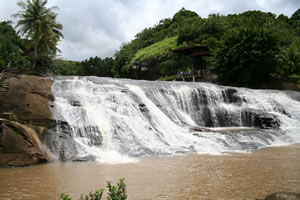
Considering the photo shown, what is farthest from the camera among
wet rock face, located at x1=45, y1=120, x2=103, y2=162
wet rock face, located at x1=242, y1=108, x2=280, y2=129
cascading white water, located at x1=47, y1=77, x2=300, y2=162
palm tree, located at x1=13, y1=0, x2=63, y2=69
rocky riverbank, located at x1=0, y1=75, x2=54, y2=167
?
palm tree, located at x1=13, y1=0, x2=63, y2=69

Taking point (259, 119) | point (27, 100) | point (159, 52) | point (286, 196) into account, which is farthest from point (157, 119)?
point (159, 52)

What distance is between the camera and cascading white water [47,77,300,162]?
1007cm

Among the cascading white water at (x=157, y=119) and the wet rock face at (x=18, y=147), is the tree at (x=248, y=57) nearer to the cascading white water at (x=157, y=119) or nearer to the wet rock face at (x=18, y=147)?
the cascading white water at (x=157, y=119)

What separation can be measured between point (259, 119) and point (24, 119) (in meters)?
11.3

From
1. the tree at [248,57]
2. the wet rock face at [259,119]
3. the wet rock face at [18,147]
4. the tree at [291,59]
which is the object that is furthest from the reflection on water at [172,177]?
the tree at [291,59]

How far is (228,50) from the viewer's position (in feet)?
82.2

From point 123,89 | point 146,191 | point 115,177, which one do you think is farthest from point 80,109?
point 146,191

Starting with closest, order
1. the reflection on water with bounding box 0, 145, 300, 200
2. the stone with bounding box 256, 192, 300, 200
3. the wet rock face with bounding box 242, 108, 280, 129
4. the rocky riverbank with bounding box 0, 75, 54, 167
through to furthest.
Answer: the stone with bounding box 256, 192, 300, 200 < the reflection on water with bounding box 0, 145, 300, 200 < the rocky riverbank with bounding box 0, 75, 54, 167 < the wet rock face with bounding box 242, 108, 280, 129

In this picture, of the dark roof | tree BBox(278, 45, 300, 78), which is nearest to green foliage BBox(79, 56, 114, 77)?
the dark roof

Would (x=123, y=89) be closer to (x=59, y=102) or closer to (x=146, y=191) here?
(x=59, y=102)

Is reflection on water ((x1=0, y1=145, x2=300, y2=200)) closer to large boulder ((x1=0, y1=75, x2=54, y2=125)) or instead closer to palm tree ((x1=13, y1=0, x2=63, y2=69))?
large boulder ((x1=0, y1=75, x2=54, y2=125))

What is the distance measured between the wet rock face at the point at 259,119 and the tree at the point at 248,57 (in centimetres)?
924

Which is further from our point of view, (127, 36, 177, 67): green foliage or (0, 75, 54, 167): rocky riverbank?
A: (127, 36, 177, 67): green foliage

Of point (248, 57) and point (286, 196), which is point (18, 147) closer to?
point (286, 196)
